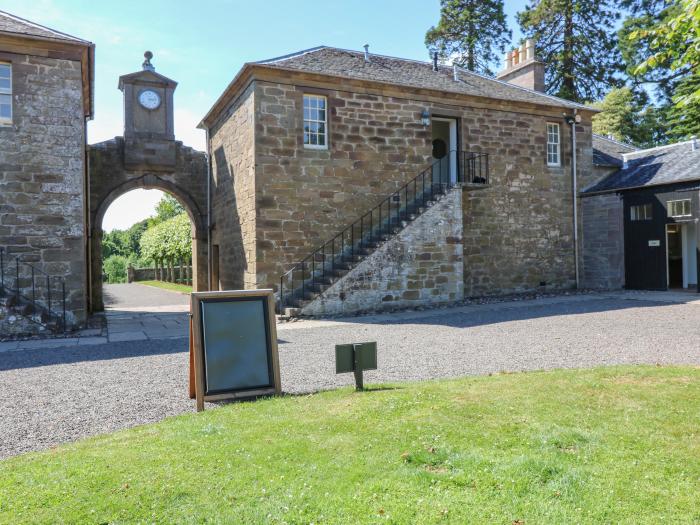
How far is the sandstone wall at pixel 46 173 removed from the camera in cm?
1129

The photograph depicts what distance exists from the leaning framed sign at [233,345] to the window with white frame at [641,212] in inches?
612

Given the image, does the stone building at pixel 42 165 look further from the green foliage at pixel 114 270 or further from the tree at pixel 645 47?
the green foliage at pixel 114 270

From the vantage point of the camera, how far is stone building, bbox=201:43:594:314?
13828 mm

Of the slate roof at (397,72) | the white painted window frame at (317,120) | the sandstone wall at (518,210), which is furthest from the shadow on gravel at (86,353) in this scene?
the sandstone wall at (518,210)

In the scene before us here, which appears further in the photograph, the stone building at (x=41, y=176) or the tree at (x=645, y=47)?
the tree at (x=645, y=47)

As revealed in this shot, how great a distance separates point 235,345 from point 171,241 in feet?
90.7

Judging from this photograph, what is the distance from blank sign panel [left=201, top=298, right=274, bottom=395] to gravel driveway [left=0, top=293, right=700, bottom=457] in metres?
0.49

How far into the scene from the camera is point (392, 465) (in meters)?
3.56

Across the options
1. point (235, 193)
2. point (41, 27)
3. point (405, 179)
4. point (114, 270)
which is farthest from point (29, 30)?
point (114, 270)

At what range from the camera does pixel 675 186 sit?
53.3 feet

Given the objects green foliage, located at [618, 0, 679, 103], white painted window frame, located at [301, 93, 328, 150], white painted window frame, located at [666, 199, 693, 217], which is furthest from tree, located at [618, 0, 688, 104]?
white painted window frame, located at [301, 93, 328, 150]

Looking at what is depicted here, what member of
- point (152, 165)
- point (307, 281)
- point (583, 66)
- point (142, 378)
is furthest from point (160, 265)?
Result: point (142, 378)

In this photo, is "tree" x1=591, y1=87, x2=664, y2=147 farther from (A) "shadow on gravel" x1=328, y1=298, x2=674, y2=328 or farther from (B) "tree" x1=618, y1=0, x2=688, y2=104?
(A) "shadow on gravel" x1=328, y1=298, x2=674, y2=328

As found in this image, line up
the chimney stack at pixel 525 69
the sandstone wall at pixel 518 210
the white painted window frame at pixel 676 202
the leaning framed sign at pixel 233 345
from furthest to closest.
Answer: the chimney stack at pixel 525 69, the sandstone wall at pixel 518 210, the white painted window frame at pixel 676 202, the leaning framed sign at pixel 233 345
